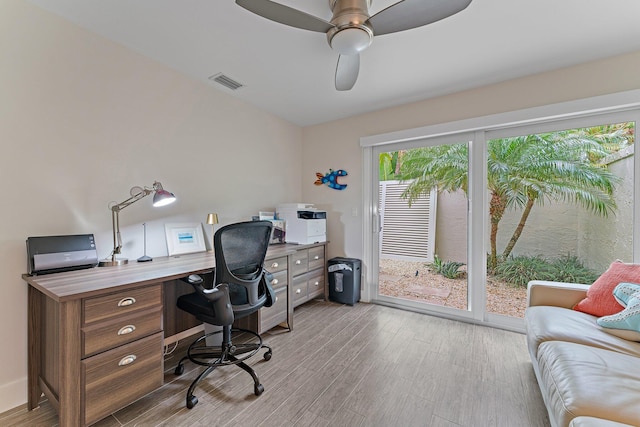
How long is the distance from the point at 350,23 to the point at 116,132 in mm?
1901

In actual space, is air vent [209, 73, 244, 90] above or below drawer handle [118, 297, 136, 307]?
above

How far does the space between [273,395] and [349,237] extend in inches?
85.0

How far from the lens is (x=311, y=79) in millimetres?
2547

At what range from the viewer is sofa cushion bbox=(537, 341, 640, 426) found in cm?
98

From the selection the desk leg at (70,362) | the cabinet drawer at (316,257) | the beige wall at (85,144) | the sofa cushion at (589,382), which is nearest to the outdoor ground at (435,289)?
the cabinet drawer at (316,257)

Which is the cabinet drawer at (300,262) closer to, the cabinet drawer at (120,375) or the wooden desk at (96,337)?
the wooden desk at (96,337)

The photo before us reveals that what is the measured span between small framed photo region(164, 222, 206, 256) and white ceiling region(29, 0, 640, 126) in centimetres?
145

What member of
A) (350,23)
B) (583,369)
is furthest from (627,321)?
(350,23)

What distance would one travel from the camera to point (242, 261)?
5.96ft

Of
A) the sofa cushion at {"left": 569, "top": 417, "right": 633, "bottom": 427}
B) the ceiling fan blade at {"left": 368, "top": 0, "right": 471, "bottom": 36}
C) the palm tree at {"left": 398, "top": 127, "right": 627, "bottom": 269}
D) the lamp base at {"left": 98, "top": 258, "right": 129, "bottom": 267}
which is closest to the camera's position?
the sofa cushion at {"left": 569, "top": 417, "right": 633, "bottom": 427}

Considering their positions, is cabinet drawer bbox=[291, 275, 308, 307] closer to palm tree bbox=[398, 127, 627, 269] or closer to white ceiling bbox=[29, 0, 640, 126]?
palm tree bbox=[398, 127, 627, 269]

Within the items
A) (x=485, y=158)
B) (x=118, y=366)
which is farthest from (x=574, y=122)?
(x=118, y=366)

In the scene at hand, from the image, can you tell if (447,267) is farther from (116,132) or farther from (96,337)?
(116,132)

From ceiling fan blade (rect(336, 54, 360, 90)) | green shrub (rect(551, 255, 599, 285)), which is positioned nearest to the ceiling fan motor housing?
ceiling fan blade (rect(336, 54, 360, 90))
